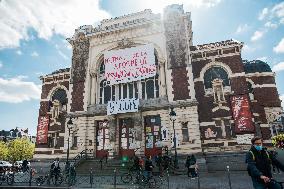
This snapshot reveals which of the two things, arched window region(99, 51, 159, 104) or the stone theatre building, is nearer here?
the stone theatre building

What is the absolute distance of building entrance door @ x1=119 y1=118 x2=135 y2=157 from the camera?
2581 cm

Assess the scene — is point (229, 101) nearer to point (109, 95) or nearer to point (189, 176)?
point (189, 176)

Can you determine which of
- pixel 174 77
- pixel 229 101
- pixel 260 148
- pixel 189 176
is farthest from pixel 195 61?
pixel 260 148

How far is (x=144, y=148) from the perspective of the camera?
2520 cm

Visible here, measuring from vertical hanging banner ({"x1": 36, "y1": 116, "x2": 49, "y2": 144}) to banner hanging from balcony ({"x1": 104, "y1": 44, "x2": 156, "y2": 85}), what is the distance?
9797 millimetres

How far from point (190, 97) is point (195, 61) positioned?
4804 millimetres

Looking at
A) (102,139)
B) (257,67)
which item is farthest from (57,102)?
(257,67)

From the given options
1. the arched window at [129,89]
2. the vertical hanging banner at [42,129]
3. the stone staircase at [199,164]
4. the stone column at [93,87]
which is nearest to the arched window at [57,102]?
the vertical hanging banner at [42,129]

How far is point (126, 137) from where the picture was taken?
26.4 metres

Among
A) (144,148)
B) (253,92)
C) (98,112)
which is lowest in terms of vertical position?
(144,148)

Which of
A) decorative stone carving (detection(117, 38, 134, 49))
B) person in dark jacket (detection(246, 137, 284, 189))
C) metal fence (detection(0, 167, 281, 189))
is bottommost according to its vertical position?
metal fence (detection(0, 167, 281, 189))

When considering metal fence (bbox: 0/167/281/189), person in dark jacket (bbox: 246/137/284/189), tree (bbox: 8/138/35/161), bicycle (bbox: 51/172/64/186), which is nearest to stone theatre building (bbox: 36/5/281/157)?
metal fence (bbox: 0/167/281/189)

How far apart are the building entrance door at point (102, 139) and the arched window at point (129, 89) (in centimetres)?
277

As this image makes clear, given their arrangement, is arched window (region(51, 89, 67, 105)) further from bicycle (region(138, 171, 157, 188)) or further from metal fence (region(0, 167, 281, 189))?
bicycle (region(138, 171, 157, 188))
